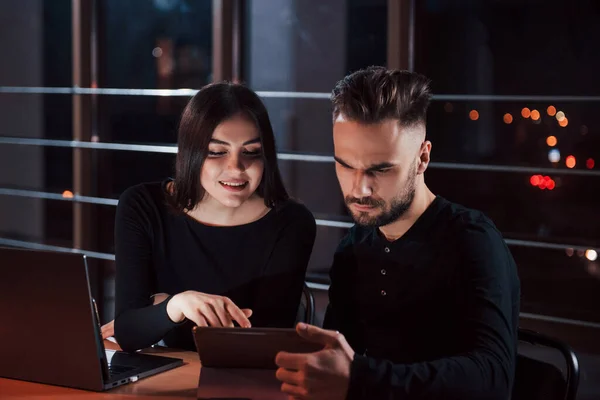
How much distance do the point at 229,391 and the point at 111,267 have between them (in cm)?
562

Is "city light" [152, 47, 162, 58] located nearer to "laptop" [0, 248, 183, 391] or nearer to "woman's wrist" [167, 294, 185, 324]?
"woman's wrist" [167, 294, 185, 324]

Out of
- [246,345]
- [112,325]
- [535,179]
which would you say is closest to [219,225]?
[112,325]

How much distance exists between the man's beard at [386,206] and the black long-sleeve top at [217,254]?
1.60ft

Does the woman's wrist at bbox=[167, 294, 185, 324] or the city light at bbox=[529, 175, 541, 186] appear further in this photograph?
the city light at bbox=[529, 175, 541, 186]

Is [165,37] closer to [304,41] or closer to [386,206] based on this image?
[304,41]

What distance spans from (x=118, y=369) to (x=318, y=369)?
21.8 inches

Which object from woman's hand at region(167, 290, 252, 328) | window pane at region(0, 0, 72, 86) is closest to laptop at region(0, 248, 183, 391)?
woman's hand at region(167, 290, 252, 328)

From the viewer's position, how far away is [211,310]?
5.35ft

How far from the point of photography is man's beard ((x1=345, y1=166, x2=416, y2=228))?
1562mm

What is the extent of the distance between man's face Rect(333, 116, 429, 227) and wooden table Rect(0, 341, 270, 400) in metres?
0.47

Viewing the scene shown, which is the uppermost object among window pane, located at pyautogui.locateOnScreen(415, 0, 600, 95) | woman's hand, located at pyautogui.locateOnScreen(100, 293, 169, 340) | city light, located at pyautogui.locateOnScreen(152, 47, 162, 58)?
window pane, located at pyautogui.locateOnScreen(415, 0, 600, 95)

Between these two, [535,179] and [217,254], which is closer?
[217,254]

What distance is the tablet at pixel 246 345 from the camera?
1317 mm

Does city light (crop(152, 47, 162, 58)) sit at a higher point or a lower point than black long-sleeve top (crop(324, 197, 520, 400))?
higher
